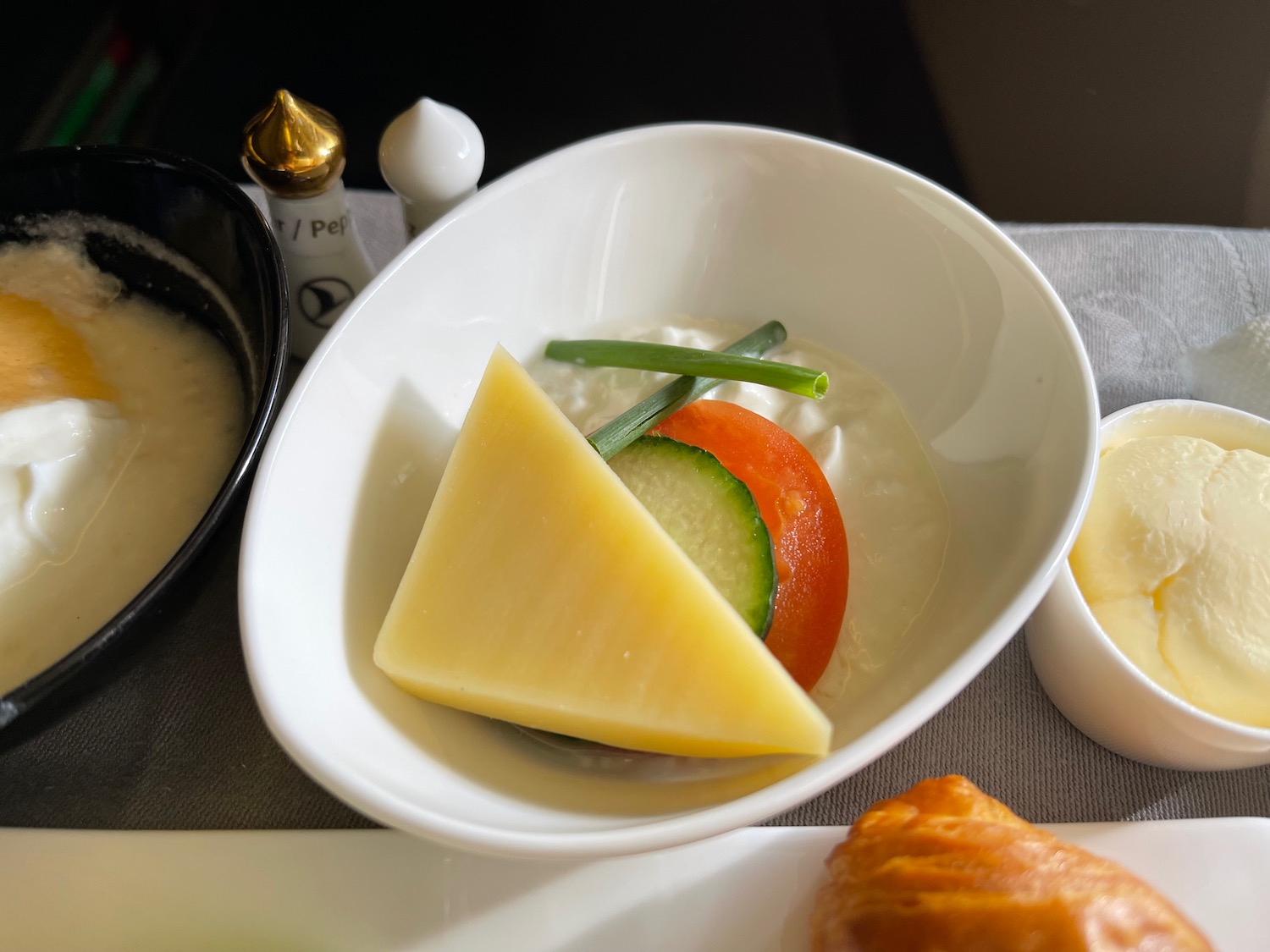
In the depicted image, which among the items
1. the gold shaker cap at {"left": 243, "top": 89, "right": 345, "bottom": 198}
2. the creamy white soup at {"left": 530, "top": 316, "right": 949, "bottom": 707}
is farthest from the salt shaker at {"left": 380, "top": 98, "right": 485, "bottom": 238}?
the creamy white soup at {"left": 530, "top": 316, "right": 949, "bottom": 707}

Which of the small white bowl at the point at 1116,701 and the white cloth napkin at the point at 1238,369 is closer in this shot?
the small white bowl at the point at 1116,701

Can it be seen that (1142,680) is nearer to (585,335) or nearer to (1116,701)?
(1116,701)

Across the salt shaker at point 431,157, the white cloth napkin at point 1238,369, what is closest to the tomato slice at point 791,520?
the salt shaker at point 431,157

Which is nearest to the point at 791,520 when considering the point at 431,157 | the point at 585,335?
the point at 585,335

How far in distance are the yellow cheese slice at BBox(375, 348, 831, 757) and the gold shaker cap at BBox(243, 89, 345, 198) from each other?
0.34 m

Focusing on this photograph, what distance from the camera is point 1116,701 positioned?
717 mm

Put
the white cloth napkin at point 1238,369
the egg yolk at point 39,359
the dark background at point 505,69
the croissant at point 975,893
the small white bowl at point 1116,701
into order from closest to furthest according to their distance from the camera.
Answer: the croissant at point 975,893, the small white bowl at point 1116,701, the egg yolk at point 39,359, the white cloth napkin at point 1238,369, the dark background at point 505,69

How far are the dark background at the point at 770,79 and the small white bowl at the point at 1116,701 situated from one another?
2.40 feet

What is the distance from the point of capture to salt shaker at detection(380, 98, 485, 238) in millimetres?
872

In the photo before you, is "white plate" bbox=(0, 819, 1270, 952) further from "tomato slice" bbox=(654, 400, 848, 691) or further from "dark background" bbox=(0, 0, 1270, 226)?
"dark background" bbox=(0, 0, 1270, 226)

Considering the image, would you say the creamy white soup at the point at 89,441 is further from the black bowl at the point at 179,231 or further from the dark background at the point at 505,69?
the dark background at the point at 505,69

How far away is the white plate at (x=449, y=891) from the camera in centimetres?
66

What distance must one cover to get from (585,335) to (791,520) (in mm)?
315

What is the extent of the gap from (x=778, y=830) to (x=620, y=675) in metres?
0.20
